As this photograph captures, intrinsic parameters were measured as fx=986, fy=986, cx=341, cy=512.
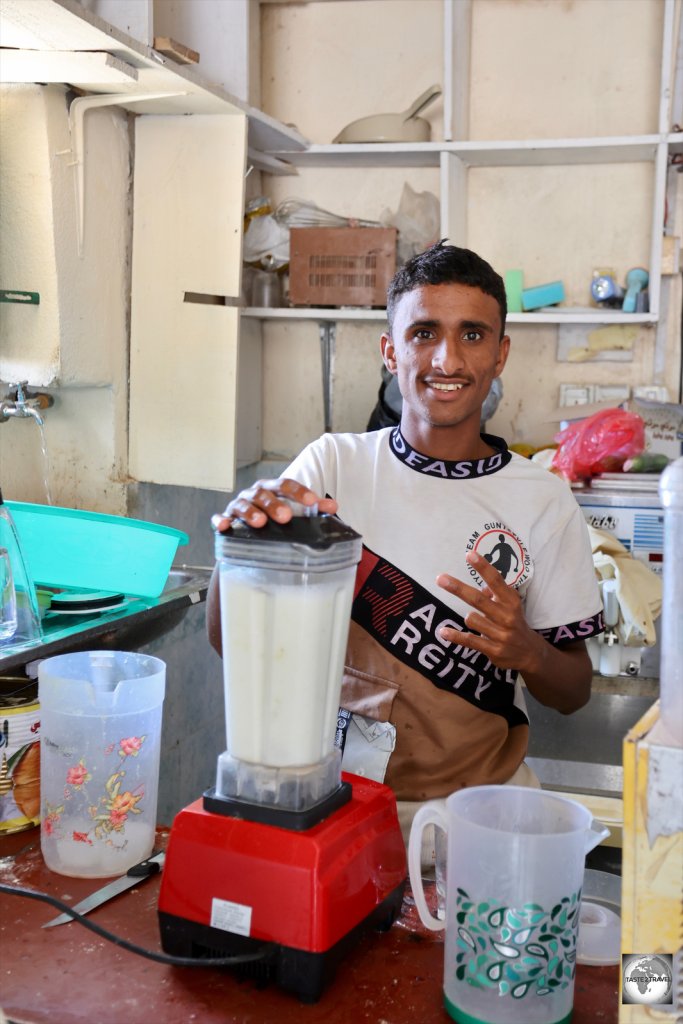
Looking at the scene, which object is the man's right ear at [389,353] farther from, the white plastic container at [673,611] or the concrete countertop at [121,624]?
the white plastic container at [673,611]

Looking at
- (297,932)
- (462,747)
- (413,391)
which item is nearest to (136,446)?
(413,391)

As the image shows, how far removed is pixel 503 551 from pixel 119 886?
0.82m

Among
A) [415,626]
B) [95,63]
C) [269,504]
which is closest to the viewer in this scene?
[269,504]

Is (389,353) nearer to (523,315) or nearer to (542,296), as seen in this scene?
(523,315)

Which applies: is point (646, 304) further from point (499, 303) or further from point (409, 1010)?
point (409, 1010)

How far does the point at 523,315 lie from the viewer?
325 centimetres

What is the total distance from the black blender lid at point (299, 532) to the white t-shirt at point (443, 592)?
0.57m

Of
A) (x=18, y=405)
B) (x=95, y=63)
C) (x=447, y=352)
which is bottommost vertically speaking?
(x=18, y=405)

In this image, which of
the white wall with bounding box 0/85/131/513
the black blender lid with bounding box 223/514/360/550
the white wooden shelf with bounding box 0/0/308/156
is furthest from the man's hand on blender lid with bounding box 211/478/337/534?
the white wall with bounding box 0/85/131/513

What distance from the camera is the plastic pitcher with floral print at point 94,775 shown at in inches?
53.6

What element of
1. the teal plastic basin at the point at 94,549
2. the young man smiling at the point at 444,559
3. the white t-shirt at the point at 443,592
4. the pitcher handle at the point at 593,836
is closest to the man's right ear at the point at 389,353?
the young man smiling at the point at 444,559

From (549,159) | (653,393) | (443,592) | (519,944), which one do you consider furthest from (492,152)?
(519,944)

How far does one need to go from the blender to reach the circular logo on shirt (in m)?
0.59

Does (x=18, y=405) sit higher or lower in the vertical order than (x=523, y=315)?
lower
